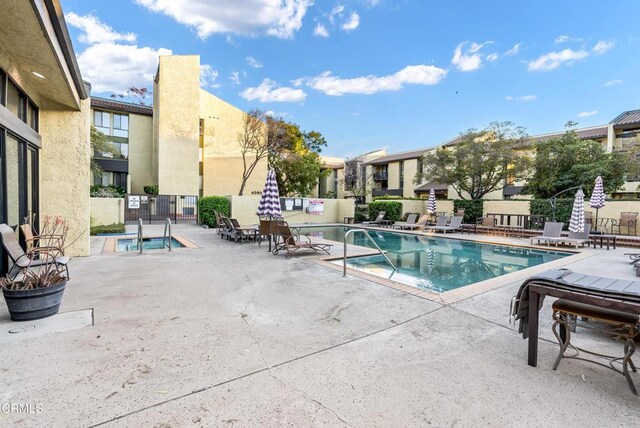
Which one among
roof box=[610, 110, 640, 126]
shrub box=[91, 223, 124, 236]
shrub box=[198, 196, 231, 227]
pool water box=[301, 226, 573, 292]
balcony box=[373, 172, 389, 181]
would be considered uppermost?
roof box=[610, 110, 640, 126]

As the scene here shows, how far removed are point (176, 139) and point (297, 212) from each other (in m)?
10.6

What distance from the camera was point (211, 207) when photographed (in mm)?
15867

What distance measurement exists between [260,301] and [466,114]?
895 inches

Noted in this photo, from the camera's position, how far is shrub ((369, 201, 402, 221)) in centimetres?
2053

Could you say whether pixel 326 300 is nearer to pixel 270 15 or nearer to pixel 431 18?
pixel 270 15

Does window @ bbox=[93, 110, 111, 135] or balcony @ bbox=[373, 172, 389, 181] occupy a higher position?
window @ bbox=[93, 110, 111, 135]

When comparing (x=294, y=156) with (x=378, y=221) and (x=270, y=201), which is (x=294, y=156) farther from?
(x=270, y=201)

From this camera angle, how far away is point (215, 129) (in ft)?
81.4

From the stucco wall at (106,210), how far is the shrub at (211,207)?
3.74 m

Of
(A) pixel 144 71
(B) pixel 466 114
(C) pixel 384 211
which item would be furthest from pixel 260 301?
(A) pixel 144 71

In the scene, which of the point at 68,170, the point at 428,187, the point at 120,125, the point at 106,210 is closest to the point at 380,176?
the point at 428,187

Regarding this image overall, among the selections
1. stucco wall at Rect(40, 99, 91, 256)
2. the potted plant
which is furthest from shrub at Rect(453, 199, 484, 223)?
the potted plant

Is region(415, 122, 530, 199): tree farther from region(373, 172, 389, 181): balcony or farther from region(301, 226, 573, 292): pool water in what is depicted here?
region(373, 172, 389, 181): balcony
